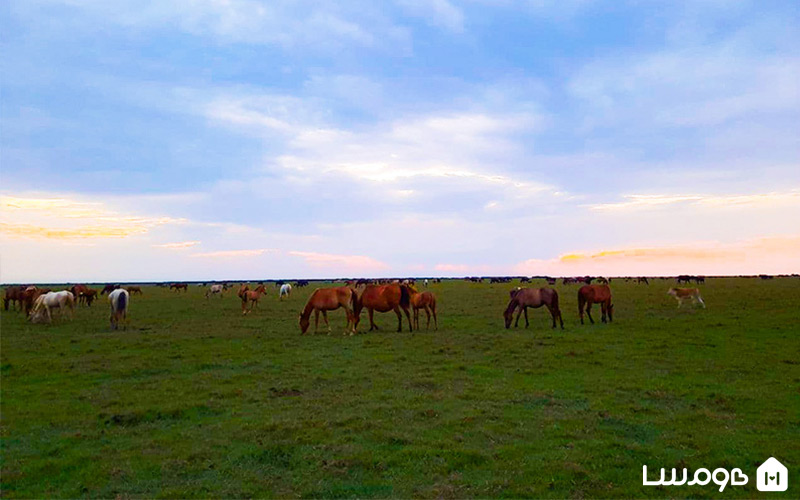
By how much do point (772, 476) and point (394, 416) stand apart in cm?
562

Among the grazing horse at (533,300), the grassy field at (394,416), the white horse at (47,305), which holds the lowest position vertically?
the grassy field at (394,416)

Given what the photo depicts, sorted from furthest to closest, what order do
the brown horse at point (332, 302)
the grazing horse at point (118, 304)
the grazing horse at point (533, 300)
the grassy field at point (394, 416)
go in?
the grazing horse at point (118, 304) → the grazing horse at point (533, 300) → the brown horse at point (332, 302) → the grassy field at point (394, 416)

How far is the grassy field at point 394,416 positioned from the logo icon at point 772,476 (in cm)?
12

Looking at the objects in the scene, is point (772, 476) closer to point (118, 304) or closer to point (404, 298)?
point (404, 298)

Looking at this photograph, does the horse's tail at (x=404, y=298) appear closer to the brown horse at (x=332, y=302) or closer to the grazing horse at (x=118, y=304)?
the brown horse at (x=332, y=302)

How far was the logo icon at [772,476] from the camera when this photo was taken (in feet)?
21.7

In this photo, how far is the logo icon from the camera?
260 inches

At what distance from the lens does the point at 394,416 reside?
31.7 ft

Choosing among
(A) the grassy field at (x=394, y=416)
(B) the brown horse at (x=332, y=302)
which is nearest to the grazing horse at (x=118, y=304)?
(A) the grassy field at (x=394, y=416)

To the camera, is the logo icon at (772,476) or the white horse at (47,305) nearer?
the logo icon at (772,476)

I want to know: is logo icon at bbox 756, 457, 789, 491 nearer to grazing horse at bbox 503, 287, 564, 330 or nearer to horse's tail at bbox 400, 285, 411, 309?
grazing horse at bbox 503, 287, 564, 330

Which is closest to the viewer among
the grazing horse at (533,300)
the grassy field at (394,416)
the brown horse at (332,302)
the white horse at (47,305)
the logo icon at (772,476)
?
the logo icon at (772,476)

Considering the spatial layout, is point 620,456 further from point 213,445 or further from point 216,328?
point 216,328

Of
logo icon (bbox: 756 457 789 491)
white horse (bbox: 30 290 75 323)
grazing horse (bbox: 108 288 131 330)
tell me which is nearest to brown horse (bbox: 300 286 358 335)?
grazing horse (bbox: 108 288 131 330)
